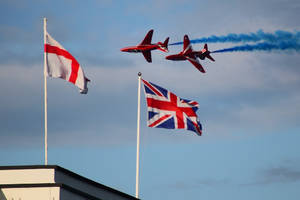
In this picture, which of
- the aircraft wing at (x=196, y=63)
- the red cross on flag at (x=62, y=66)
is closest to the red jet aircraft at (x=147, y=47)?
the aircraft wing at (x=196, y=63)

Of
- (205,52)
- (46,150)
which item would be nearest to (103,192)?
(46,150)

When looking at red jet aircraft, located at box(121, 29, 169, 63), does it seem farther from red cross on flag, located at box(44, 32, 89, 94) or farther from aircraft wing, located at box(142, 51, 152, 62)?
red cross on flag, located at box(44, 32, 89, 94)

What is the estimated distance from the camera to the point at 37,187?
165ft

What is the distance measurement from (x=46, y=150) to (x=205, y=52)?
63.9m

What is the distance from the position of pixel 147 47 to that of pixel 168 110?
5265cm

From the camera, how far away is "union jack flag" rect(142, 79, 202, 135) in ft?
219

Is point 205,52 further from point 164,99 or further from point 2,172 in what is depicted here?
point 2,172

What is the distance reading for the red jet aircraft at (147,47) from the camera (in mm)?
116812

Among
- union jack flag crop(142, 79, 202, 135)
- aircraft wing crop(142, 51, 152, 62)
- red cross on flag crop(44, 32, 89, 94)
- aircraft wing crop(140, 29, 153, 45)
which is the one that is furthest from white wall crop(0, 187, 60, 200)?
aircraft wing crop(142, 51, 152, 62)

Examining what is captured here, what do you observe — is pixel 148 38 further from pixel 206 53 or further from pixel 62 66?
pixel 62 66

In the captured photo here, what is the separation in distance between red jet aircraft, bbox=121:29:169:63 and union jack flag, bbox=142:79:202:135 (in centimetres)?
4946

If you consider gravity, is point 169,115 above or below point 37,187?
above

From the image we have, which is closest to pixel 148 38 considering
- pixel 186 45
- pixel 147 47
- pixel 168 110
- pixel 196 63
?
pixel 147 47

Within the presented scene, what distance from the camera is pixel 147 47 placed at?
390 feet
